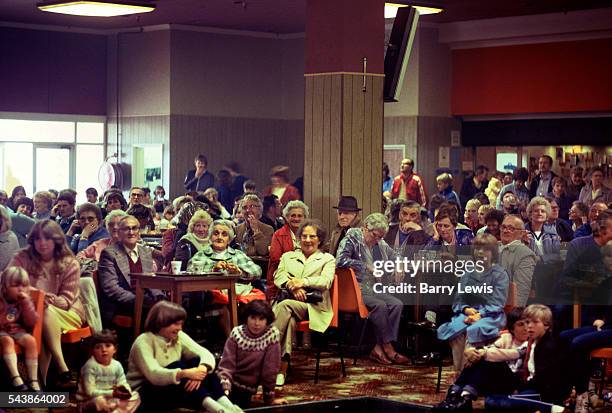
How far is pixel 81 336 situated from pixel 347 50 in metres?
4.23

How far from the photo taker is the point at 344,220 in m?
9.72

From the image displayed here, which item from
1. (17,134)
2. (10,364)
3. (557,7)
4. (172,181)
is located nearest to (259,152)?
(172,181)

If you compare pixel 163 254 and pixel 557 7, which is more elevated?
pixel 557 7

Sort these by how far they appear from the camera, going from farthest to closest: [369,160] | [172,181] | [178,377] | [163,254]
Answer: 1. [172,181]
2. [369,160]
3. [163,254]
4. [178,377]

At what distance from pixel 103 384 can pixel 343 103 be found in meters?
4.76

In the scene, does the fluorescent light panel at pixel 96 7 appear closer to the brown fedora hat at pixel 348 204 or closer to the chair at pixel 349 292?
the brown fedora hat at pixel 348 204

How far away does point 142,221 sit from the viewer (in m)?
10.9

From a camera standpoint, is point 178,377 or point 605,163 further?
point 605,163


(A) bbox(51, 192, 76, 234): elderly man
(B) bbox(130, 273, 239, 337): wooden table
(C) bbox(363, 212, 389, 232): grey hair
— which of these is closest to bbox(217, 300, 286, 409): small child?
(B) bbox(130, 273, 239, 337): wooden table

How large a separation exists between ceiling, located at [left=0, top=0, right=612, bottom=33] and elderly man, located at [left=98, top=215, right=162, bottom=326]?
945 centimetres

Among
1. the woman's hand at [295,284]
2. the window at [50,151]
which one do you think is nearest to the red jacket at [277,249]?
the woman's hand at [295,284]

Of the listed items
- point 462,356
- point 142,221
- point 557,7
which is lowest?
A: point 462,356

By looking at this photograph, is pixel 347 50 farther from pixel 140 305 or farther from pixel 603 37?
pixel 603 37

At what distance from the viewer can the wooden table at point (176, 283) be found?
8.04 m
